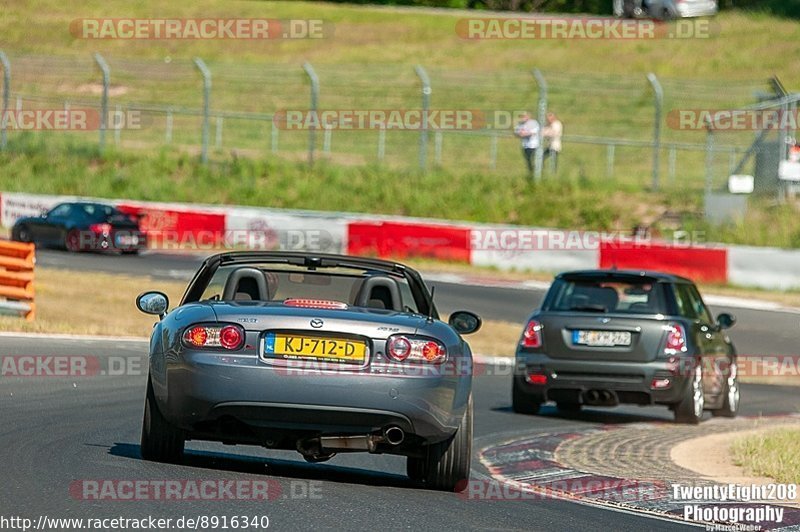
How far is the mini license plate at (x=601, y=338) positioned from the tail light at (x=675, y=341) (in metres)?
0.35

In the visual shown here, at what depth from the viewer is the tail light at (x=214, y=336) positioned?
307 inches

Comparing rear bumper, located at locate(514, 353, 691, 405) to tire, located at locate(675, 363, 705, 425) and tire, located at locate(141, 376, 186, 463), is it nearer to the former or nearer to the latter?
tire, located at locate(675, 363, 705, 425)

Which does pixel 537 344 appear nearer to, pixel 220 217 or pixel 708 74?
pixel 220 217

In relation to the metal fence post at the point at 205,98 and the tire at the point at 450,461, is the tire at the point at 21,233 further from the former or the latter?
the tire at the point at 450,461

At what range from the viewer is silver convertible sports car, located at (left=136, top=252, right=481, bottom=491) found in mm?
7699

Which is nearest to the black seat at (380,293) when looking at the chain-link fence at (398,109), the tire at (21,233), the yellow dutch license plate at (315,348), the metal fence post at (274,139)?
the yellow dutch license plate at (315,348)

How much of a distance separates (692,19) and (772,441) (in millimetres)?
45722

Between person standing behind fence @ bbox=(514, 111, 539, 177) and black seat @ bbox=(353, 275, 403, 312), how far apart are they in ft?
79.6

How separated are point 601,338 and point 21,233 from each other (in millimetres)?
19007

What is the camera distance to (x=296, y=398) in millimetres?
7668

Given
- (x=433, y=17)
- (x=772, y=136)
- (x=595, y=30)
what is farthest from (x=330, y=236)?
(x=433, y=17)

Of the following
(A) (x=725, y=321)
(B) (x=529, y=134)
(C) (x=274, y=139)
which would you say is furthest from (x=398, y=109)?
(A) (x=725, y=321)

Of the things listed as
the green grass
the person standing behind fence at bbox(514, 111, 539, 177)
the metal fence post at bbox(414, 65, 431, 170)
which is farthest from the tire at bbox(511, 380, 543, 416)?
the person standing behind fence at bbox(514, 111, 539, 177)

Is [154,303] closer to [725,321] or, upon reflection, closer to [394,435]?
[394,435]
